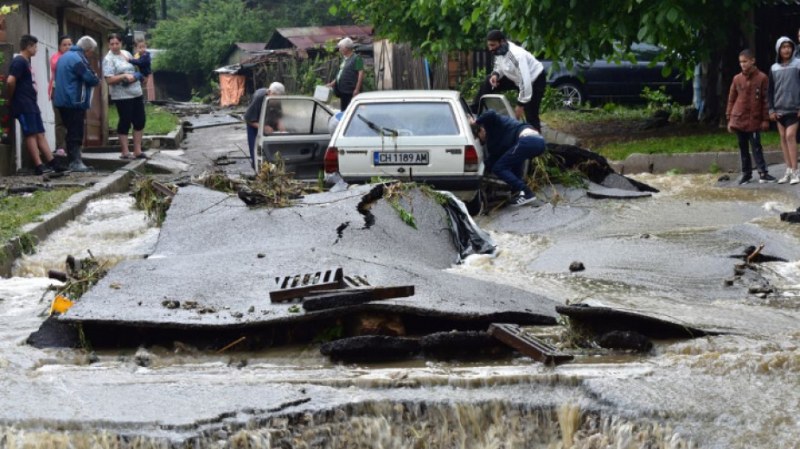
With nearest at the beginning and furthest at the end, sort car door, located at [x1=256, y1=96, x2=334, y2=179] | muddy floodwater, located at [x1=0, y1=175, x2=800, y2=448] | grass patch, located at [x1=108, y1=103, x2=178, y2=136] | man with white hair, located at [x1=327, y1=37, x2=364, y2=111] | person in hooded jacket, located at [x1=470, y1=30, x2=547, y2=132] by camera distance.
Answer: muddy floodwater, located at [x1=0, y1=175, x2=800, y2=448], car door, located at [x1=256, y1=96, x2=334, y2=179], person in hooded jacket, located at [x1=470, y1=30, x2=547, y2=132], man with white hair, located at [x1=327, y1=37, x2=364, y2=111], grass patch, located at [x1=108, y1=103, x2=178, y2=136]

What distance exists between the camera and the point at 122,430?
16.0 feet

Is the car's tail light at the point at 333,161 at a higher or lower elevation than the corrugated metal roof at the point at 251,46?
lower

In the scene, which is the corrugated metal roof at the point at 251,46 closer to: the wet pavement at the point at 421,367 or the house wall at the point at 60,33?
the house wall at the point at 60,33

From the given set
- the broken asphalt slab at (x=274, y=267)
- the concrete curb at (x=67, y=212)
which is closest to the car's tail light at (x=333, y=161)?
the broken asphalt slab at (x=274, y=267)

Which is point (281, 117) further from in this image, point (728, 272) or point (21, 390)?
point (21, 390)

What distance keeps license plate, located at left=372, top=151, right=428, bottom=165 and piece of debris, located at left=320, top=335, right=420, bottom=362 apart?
5.78 metres

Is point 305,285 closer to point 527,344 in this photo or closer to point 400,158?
point 527,344

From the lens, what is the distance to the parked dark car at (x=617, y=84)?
82.3 ft

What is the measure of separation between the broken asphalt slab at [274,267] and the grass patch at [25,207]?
4.54ft

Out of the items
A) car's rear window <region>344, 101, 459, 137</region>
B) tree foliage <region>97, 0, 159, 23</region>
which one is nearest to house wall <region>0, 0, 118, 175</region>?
car's rear window <region>344, 101, 459, 137</region>

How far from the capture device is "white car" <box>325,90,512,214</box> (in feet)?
38.5

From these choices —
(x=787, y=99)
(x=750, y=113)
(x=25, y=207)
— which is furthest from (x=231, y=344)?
(x=750, y=113)

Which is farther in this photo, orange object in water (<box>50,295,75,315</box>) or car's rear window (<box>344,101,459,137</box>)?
car's rear window (<box>344,101,459,137</box>)

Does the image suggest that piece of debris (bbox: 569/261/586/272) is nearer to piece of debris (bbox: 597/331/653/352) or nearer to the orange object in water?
piece of debris (bbox: 597/331/653/352)
